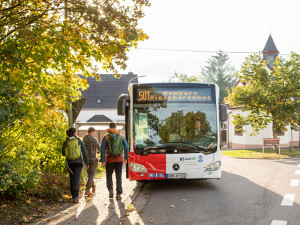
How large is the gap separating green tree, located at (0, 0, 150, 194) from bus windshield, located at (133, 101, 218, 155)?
7.20ft

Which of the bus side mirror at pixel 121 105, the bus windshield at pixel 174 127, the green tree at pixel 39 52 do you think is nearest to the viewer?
the green tree at pixel 39 52

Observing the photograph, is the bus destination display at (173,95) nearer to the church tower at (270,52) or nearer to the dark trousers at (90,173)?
the dark trousers at (90,173)

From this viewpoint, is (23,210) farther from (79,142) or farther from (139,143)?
(139,143)

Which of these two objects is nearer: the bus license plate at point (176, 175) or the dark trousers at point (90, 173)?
the dark trousers at point (90, 173)

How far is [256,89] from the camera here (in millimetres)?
26234

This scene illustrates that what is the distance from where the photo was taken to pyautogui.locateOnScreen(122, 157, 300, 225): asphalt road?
692 cm

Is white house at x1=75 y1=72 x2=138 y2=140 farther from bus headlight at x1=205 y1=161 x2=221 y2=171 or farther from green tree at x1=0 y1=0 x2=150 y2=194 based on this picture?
green tree at x1=0 y1=0 x2=150 y2=194

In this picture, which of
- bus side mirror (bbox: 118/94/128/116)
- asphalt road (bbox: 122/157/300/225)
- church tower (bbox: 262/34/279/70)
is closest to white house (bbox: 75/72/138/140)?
church tower (bbox: 262/34/279/70)

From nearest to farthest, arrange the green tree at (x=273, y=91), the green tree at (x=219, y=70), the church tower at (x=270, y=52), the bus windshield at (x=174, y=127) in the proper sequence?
the bus windshield at (x=174, y=127)
the green tree at (x=273, y=91)
the church tower at (x=270, y=52)
the green tree at (x=219, y=70)

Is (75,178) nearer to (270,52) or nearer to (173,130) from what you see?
(173,130)

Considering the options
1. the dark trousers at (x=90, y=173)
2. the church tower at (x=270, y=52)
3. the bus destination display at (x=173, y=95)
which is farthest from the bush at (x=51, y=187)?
the church tower at (x=270, y=52)

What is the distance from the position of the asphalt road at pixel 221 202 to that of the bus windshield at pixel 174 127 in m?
1.17

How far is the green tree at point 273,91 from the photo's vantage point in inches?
1009

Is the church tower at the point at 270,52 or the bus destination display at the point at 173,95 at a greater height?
the church tower at the point at 270,52
